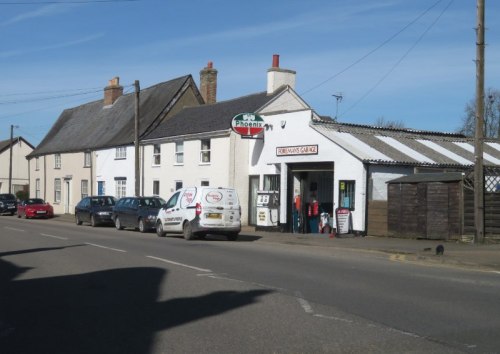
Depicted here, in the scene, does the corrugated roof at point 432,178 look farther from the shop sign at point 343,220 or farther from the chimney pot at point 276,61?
the chimney pot at point 276,61

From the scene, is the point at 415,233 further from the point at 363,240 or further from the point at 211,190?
the point at 211,190

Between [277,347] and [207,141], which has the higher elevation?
[207,141]

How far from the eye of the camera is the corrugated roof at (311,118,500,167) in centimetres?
2423

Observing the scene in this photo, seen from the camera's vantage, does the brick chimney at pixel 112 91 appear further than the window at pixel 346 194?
Yes

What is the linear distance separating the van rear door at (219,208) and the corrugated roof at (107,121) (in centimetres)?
1960

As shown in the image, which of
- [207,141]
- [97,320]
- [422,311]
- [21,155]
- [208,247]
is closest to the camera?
[97,320]

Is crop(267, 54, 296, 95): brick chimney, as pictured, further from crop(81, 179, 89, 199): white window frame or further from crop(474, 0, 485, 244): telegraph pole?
crop(81, 179, 89, 199): white window frame

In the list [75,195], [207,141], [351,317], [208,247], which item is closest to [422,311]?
[351,317]

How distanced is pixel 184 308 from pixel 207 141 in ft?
80.3

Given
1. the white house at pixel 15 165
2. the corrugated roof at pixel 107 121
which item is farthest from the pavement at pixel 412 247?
the white house at pixel 15 165

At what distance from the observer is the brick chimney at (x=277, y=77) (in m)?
33.0

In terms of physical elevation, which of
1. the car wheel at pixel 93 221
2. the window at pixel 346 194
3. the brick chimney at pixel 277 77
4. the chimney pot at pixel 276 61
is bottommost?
the car wheel at pixel 93 221

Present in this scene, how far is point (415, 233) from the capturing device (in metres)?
21.4

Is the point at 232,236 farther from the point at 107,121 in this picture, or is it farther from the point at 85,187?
the point at 107,121
